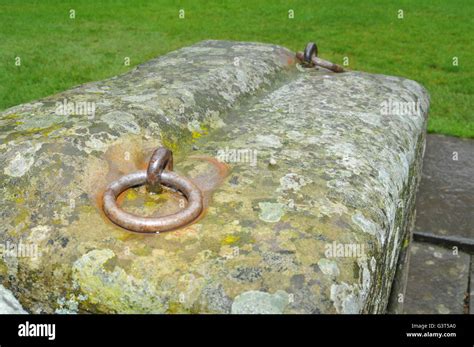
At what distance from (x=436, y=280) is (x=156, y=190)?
231 cm

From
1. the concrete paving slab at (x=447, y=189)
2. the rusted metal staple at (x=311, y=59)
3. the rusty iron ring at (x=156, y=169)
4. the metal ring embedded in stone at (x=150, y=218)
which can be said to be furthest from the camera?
the concrete paving slab at (x=447, y=189)

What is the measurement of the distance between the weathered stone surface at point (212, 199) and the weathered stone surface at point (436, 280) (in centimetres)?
91

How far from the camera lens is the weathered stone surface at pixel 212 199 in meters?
1.57

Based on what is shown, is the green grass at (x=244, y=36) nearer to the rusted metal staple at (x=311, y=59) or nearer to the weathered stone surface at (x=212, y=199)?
the rusted metal staple at (x=311, y=59)

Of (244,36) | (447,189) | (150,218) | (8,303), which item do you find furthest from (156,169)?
(244,36)

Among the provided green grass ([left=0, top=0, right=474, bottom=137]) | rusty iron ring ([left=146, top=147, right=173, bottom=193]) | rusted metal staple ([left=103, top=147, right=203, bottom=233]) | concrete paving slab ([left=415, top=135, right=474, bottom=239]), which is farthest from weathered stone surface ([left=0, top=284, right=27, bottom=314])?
green grass ([left=0, top=0, right=474, bottom=137])

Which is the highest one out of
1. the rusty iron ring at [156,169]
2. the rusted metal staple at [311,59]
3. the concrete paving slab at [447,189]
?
the rusted metal staple at [311,59]

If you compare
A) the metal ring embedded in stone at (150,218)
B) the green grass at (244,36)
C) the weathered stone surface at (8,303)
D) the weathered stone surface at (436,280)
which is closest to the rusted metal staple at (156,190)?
the metal ring embedded in stone at (150,218)

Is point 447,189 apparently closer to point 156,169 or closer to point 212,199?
point 212,199

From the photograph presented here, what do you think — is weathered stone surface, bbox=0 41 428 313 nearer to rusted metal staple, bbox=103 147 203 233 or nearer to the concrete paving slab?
rusted metal staple, bbox=103 147 203 233

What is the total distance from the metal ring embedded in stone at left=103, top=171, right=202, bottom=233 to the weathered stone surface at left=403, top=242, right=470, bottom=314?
6.24 ft
